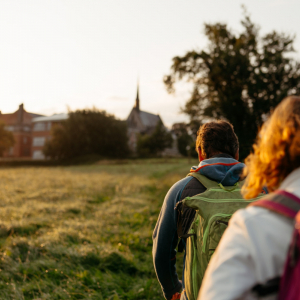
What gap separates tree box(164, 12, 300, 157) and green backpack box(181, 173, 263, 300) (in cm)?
2280

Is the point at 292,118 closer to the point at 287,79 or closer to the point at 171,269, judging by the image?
→ the point at 171,269

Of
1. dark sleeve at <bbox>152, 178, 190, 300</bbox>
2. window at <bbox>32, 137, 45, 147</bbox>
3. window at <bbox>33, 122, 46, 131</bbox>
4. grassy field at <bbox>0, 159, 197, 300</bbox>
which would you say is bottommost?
grassy field at <bbox>0, 159, 197, 300</bbox>

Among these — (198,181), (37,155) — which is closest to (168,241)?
(198,181)

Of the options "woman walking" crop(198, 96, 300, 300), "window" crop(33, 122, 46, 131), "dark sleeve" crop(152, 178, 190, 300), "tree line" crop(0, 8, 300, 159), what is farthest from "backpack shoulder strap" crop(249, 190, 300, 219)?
"window" crop(33, 122, 46, 131)

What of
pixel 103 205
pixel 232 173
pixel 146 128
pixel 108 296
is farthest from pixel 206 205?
pixel 146 128

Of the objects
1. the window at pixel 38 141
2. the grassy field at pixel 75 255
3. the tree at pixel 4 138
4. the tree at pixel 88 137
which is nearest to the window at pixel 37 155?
the window at pixel 38 141

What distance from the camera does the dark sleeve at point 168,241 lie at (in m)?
2.33

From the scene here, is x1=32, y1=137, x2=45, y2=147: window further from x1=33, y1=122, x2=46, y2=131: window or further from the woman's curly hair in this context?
the woman's curly hair

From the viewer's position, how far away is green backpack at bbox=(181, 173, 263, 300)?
182 centimetres

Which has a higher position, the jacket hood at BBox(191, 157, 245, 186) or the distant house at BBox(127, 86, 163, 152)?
the distant house at BBox(127, 86, 163, 152)

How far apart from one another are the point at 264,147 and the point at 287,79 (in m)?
27.9

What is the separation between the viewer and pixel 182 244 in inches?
97.6

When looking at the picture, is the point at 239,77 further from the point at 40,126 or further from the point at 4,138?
the point at 40,126

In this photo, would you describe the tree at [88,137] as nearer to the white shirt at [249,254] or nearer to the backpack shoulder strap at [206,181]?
the backpack shoulder strap at [206,181]
